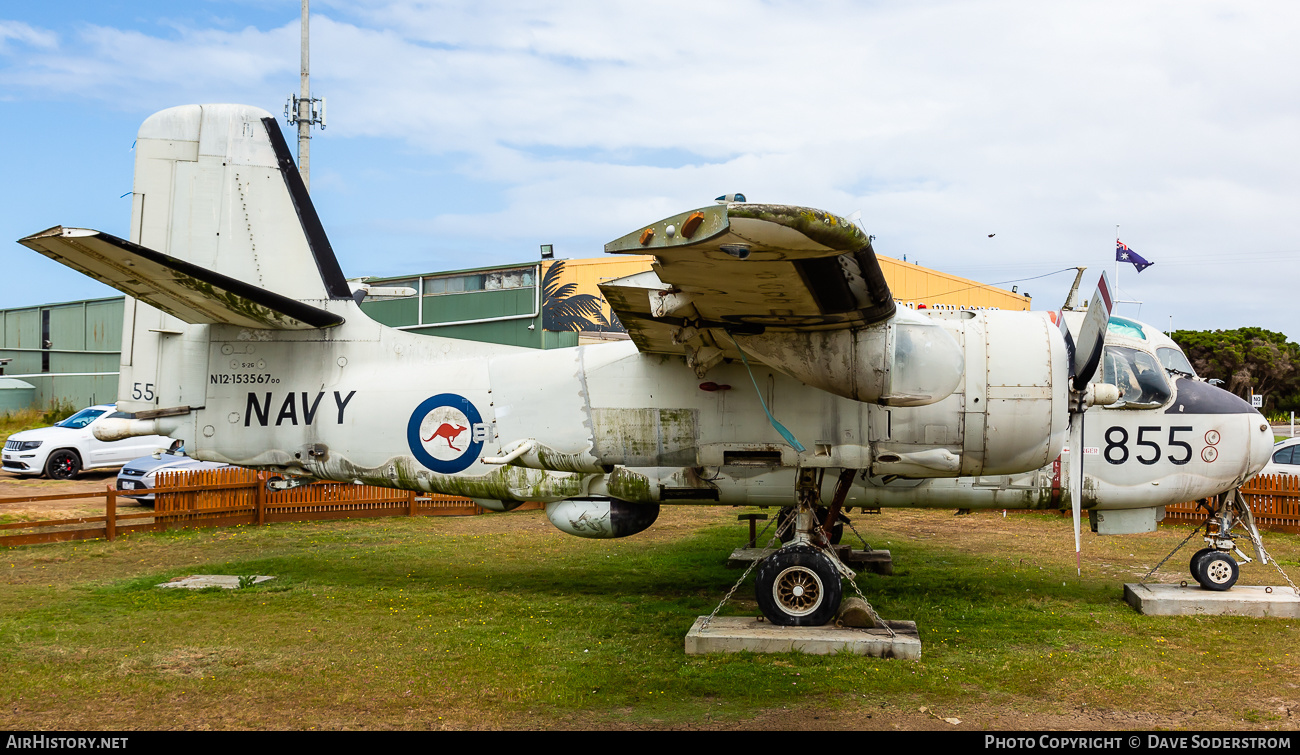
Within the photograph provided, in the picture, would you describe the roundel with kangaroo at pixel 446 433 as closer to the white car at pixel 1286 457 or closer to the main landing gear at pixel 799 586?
the main landing gear at pixel 799 586

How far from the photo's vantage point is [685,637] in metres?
7.75

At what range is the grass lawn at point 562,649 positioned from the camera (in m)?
5.91

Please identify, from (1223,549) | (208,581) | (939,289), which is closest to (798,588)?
(1223,549)

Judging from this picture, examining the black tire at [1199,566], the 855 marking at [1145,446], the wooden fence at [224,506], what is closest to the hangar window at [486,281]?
the wooden fence at [224,506]

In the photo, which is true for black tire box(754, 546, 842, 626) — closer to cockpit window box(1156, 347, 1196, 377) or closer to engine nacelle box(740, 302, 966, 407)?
engine nacelle box(740, 302, 966, 407)

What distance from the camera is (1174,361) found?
31.6 ft

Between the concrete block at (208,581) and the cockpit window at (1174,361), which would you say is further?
the concrete block at (208,581)

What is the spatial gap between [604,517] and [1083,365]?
5.01 metres

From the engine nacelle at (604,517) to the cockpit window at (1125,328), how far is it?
541 centimetres

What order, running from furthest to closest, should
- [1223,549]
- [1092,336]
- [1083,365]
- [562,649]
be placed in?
1. [1223,549]
2. [1083,365]
3. [1092,336]
4. [562,649]

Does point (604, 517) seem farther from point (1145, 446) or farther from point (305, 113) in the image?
point (305, 113)

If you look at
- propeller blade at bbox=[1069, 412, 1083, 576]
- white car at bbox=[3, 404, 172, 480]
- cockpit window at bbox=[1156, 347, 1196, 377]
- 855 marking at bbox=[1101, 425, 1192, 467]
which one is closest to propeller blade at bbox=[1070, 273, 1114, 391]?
propeller blade at bbox=[1069, 412, 1083, 576]

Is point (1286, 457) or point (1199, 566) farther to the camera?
point (1286, 457)

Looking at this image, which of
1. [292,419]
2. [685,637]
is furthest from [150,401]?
[685,637]
